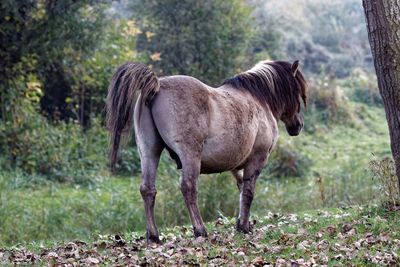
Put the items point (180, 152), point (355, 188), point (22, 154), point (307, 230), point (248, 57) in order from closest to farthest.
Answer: point (180, 152), point (307, 230), point (355, 188), point (22, 154), point (248, 57)

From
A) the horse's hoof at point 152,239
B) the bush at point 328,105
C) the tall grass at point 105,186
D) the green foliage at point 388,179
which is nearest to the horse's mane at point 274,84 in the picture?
the green foliage at point 388,179

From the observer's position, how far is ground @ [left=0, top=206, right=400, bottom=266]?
5.79 metres

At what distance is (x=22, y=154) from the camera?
559 inches

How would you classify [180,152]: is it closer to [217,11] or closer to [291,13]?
[217,11]

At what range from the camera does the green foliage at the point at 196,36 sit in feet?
60.4

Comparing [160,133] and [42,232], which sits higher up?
[160,133]

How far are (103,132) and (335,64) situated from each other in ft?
49.0

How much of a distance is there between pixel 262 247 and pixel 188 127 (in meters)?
1.28

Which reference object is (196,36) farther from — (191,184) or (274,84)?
(191,184)

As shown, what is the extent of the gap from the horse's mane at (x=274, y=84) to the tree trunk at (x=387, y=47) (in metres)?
1.22

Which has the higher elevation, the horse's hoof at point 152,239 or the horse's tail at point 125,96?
the horse's tail at point 125,96

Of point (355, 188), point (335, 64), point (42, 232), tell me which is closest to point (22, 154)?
point (42, 232)

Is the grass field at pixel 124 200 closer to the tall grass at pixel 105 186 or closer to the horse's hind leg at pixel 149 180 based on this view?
the tall grass at pixel 105 186

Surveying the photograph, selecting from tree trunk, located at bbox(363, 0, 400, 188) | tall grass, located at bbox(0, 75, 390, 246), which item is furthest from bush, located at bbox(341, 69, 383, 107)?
tree trunk, located at bbox(363, 0, 400, 188)
